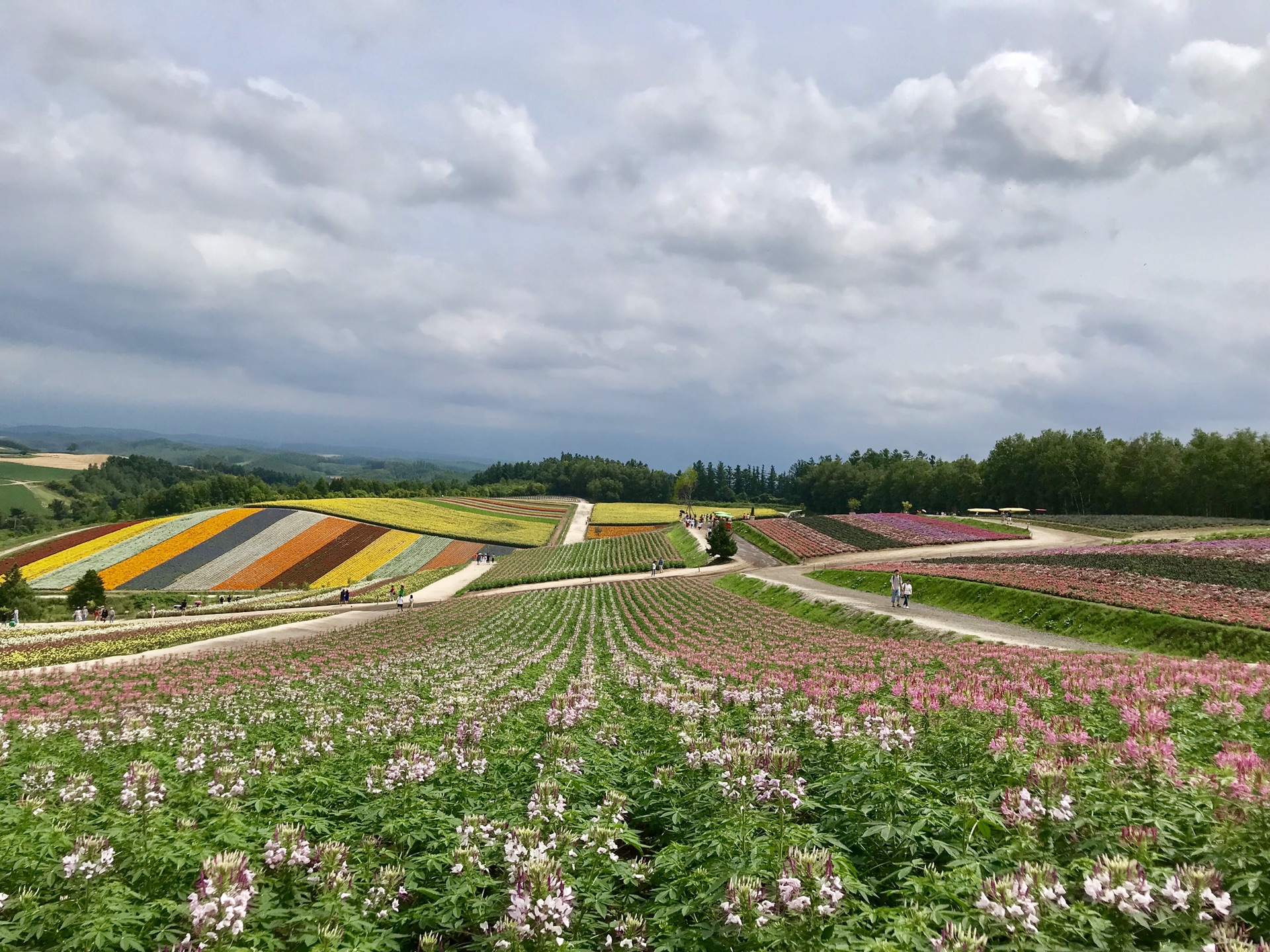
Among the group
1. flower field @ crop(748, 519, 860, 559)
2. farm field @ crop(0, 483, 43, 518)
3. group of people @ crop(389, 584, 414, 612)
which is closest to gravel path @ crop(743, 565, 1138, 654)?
flower field @ crop(748, 519, 860, 559)

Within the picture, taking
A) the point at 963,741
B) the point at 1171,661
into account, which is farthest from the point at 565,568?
the point at 963,741

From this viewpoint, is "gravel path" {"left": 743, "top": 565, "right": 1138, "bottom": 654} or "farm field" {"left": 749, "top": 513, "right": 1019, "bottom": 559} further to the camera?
"farm field" {"left": 749, "top": 513, "right": 1019, "bottom": 559}

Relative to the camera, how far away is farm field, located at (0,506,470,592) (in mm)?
66375

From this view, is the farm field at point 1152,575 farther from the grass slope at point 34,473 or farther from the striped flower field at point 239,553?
the grass slope at point 34,473

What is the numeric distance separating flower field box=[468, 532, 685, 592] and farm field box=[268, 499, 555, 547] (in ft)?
38.5

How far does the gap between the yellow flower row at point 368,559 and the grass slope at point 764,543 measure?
4539 centimetres

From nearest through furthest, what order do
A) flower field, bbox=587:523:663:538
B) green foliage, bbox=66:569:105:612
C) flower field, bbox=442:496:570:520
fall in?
green foliage, bbox=66:569:105:612
flower field, bbox=587:523:663:538
flower field, bbox=442:496:570:520

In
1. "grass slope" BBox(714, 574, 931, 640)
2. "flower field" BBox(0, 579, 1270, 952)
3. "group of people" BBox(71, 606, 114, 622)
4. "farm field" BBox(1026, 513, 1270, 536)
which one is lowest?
"group of people" BBox(71, 606, 114, 622)

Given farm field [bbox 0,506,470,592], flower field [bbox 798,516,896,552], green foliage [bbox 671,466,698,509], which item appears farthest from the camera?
green foliage [bbox 671,466,698,509]

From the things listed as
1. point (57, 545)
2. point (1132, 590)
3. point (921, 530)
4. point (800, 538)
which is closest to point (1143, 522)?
point (921, 530)

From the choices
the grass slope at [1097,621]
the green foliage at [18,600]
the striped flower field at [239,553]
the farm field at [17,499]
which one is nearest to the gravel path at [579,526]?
the striped flower field at [239,553]

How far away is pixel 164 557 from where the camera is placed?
237ft

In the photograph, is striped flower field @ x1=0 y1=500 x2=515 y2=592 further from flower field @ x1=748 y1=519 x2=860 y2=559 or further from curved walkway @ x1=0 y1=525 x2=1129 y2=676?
flower field @ x1=748 y1=519 x2=860 y2=559

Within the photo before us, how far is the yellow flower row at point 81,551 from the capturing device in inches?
2581
